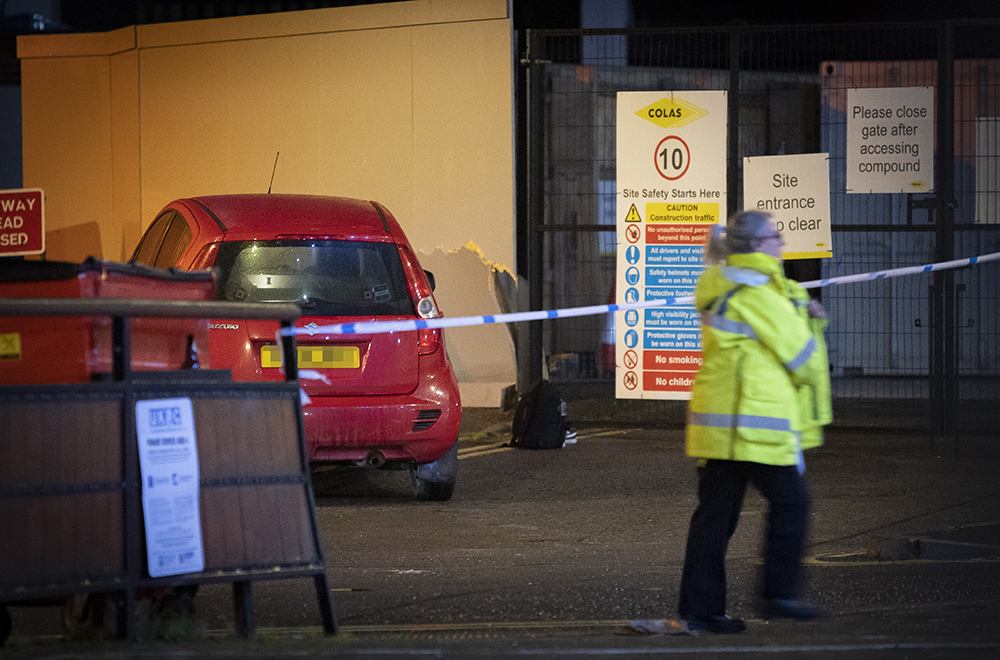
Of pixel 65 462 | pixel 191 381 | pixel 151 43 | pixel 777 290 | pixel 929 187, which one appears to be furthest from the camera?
pixel 151 43

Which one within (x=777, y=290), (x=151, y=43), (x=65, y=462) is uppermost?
(x=151, y=43)

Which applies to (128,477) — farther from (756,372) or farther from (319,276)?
(319,276)

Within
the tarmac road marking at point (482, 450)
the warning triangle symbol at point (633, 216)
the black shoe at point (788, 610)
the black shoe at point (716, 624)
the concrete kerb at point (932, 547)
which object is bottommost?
the tarmac road marking at point (482, 450)

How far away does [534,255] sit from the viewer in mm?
11727

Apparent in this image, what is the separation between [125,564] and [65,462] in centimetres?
39

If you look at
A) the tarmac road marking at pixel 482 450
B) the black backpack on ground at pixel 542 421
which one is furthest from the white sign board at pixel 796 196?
the tarmac road marking at pixel 482 450

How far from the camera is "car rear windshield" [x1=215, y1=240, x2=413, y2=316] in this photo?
7324 millimetres

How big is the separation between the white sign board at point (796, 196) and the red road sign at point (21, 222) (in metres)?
6.61

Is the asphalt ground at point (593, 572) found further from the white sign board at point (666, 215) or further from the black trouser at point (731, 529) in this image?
the white sign board at point (666, 215)

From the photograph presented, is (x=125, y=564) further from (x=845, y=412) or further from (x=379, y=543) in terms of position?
(x=845, y=412)

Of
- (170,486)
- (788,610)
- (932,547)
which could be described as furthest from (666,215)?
(170,486)

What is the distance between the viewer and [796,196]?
1098 cm

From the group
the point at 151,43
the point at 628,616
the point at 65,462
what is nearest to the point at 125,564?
the point at 65,462

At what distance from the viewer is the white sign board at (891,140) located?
11.0 m
